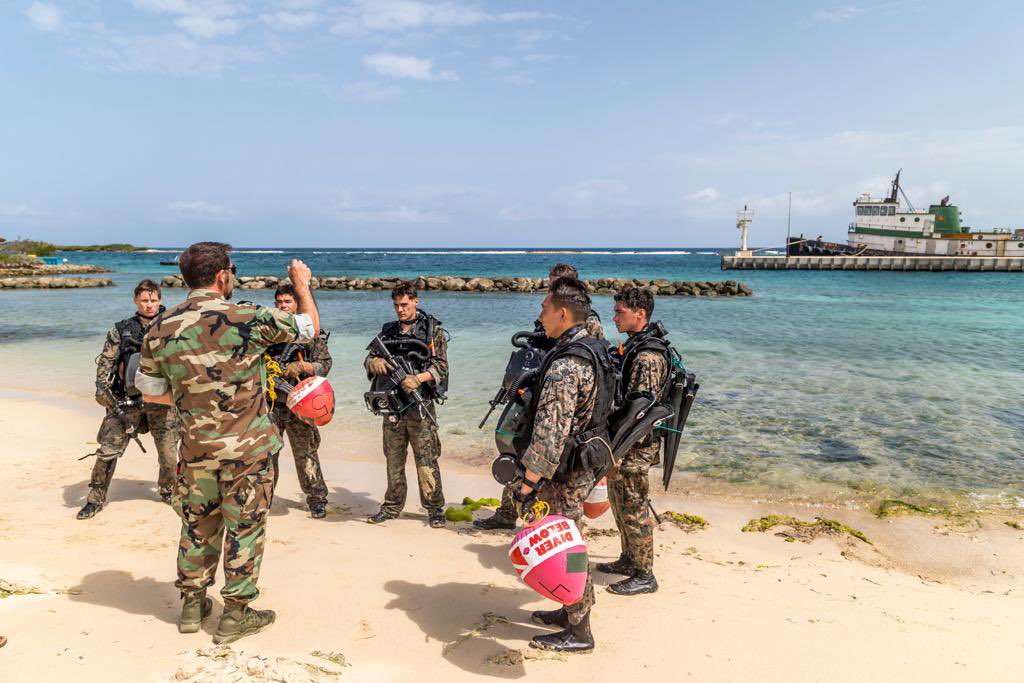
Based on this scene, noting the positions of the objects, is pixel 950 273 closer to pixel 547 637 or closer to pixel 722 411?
pixel 722 411

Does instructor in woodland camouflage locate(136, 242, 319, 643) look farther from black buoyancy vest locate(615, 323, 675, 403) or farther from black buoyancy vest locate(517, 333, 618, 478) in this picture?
black buoyancy vest locate(615, 323, 675, 403)

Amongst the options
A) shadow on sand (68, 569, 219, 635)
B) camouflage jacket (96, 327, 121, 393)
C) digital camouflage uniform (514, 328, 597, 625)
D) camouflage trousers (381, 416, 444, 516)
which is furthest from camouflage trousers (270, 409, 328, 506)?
digital camouflage uniform (514, 328, 597, 625)

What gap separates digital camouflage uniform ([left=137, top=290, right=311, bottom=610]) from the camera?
338 centimetres

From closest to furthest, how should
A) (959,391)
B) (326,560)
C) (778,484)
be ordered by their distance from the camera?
(326,560), (778,484), (959,391)

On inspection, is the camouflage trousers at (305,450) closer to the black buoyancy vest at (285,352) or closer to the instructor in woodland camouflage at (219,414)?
the black buoyancy vest at (285,352)

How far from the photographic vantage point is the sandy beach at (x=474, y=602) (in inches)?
138

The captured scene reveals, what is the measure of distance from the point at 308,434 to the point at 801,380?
37.5 feet

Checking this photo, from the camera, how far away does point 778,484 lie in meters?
7.42

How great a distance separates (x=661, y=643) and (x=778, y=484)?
4256mm

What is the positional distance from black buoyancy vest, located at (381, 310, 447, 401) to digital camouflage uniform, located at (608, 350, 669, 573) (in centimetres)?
182

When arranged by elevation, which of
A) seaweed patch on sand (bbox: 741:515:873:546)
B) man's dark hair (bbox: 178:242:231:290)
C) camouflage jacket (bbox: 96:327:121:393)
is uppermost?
man's dark hair (bbox: 178:242:231:290)

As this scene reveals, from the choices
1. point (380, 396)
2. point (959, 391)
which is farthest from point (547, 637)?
point (959, 391)

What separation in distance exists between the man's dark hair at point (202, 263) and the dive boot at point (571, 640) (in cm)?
292

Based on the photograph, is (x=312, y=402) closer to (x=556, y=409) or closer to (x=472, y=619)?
(x=472, y=619)
